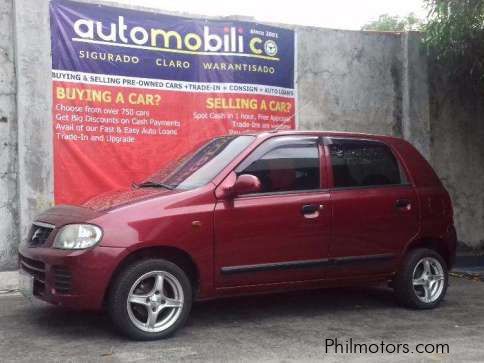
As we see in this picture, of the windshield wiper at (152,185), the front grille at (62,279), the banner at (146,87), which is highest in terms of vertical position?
the banner at (146,87)

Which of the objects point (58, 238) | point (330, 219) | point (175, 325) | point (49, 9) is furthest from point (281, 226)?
point (49, 9)

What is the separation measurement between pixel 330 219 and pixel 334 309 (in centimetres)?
104

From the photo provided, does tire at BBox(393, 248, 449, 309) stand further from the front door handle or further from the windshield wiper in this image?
the windshield wiper

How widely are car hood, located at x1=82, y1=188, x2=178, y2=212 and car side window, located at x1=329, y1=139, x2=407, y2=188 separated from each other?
1638 mm

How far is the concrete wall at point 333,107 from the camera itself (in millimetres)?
8039

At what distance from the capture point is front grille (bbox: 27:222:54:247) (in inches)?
208

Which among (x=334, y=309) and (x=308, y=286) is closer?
(x=308, y=286)

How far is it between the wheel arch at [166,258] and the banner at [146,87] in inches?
125

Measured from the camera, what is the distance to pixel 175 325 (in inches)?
204

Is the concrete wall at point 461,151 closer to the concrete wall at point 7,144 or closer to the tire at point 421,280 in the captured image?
the tire at point 421,280

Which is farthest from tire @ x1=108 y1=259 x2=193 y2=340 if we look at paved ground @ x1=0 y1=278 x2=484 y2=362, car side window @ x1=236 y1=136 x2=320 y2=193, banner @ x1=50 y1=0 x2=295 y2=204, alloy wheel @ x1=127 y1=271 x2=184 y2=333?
banner @ x1=50 y1=0 x2=295 y2=204

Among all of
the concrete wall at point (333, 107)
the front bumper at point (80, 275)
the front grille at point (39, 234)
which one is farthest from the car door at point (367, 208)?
the concrete wall at point (333, 107)

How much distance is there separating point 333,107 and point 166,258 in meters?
5.48

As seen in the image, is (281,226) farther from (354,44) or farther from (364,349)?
(354,44)
